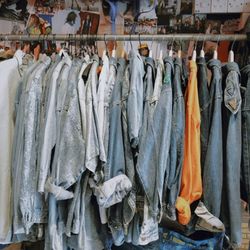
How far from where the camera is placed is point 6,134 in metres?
0.97

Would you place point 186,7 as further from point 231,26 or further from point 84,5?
point 84,5

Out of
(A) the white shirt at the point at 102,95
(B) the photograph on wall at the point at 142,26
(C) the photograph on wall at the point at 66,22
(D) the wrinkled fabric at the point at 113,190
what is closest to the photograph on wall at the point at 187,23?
(B) the photograph on wall at the point at 142,26

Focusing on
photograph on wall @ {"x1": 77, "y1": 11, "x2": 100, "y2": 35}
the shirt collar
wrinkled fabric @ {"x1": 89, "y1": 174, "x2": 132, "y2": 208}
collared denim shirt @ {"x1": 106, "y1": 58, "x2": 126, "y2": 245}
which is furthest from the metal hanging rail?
wrinkled fabric @ {"x1": 89, "y1": 174, "x2": 132, "y2": 208}

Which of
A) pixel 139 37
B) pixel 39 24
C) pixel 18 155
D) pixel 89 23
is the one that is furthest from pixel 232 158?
pixel 39 24

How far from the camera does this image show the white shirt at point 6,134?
0.95m

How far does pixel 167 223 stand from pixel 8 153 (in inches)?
29.0

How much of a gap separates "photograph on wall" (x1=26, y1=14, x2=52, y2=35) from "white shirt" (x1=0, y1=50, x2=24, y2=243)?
0.53m

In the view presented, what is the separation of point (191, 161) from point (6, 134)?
633mm

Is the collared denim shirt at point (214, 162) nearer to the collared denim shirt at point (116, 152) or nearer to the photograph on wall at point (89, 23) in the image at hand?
the collared denim shirt at point (116, 152)

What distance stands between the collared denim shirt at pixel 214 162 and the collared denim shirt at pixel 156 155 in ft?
0.44

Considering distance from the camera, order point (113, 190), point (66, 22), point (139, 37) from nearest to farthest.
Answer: point (113, 190) → point (139, 37) → point (66, 22)

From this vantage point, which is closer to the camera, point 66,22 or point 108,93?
point 108,93

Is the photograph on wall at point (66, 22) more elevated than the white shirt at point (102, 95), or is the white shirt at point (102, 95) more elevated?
the photograph on wall at point (66, 22)

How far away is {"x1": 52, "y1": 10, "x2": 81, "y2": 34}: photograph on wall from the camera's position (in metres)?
1.46
